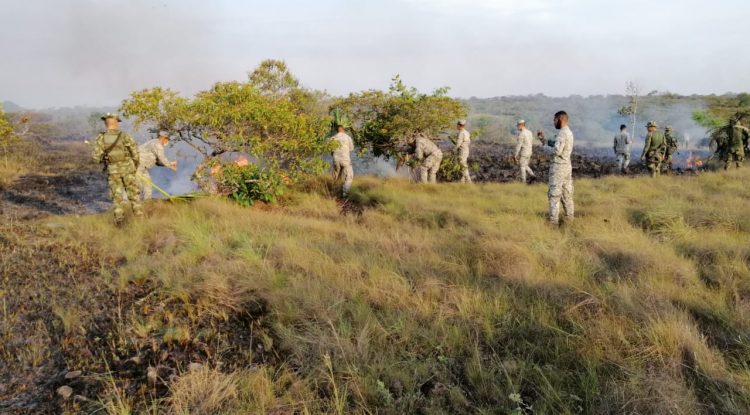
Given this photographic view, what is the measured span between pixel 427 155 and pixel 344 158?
225cm

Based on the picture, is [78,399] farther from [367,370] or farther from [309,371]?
[367,370]

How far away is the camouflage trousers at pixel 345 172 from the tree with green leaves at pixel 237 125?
2.09 ft

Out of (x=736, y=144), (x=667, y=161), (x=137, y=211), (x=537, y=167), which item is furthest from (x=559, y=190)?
(x=537, y=167)

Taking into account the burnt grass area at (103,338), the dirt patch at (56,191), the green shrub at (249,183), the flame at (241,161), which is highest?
the flame at (241,161)

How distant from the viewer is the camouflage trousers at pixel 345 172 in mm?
9453

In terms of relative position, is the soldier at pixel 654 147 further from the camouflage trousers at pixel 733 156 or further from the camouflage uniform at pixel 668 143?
the camouflage trousers at pixel 733 156

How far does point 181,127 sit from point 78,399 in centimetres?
596

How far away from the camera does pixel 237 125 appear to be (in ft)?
26.3

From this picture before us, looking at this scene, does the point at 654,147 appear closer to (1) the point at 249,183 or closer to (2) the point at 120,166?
(1) the point at 249,183

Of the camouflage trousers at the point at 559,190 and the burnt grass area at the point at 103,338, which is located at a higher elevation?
the camouflage trousers at the point at 559,190

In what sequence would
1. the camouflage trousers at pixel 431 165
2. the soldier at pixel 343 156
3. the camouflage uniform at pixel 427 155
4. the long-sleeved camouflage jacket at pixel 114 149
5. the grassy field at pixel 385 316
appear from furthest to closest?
the camouflage trousers at pixel 431 165 → the camouflage uniform at pixel 427 155 → the soldier at pixel 343 156 → the long-sleeved camouflage jacket at pixel 114 149 → the grassy field at pixel 385 316

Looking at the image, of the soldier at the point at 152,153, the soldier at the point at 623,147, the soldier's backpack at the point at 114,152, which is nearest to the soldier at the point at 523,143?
the soldier at the point at 623,147

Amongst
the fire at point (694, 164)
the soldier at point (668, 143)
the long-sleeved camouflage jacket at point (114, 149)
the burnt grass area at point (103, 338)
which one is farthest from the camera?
the fire at point (694, 164)

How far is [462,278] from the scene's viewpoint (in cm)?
430
